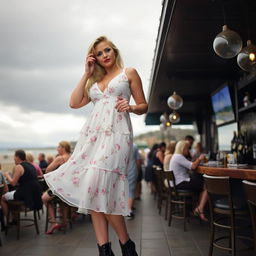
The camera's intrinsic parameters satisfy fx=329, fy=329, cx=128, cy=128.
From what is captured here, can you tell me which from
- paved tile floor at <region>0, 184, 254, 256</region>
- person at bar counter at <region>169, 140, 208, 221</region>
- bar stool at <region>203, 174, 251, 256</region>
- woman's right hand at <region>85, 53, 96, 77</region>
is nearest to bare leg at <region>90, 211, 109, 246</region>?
woman's right hand at <region>85, 53, 96, 77</region>

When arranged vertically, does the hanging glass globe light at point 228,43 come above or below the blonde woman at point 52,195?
above

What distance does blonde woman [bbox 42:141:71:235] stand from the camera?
15.2ft

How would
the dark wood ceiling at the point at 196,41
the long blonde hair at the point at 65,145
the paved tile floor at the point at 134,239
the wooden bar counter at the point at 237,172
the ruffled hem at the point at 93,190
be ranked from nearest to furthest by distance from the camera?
the ruffled hem at the point at 93,190, the wooden bar counter at the point at 237,172, the paved tile floor at the point at 134,239, the dark wood ceiling at the point at 196,41, the long blonde hair at the point at 65,145

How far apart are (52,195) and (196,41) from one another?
10.5ft

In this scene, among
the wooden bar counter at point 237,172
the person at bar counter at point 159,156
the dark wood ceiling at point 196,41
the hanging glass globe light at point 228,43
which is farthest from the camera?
the person at bar counter at point 159,156

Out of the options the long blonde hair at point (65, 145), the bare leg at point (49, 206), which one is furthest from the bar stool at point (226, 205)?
the long blonde hair at point (65, 145)

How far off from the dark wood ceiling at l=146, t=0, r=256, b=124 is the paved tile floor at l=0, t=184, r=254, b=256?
265 centimetres

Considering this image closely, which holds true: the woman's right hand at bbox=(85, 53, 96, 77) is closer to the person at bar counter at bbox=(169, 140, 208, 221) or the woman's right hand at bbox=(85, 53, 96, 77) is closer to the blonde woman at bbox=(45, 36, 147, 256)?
the blonde woman at bbox=(45, 36, 147, 256)

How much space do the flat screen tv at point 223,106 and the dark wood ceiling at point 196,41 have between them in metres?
0.26

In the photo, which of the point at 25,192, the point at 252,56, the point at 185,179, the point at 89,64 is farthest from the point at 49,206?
the point at 252,56

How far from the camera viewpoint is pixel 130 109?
2152 millimetres

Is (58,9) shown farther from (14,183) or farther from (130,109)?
(130,109)

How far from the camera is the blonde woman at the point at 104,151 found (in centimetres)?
209

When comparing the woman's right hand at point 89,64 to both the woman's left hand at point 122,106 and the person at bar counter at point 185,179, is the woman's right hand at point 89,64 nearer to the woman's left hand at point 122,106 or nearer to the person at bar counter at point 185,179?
the woman's left hand at point 122,106
